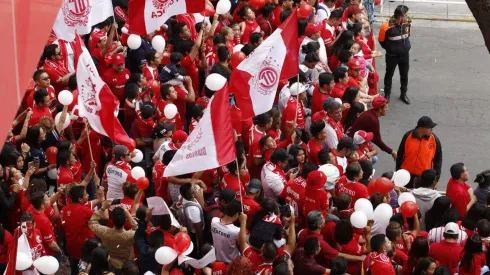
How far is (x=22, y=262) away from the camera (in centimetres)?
941

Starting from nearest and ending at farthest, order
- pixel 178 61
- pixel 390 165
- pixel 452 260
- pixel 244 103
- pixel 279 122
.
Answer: pixel 452 260 < pixel 244 103 < pixel 279 122 < pixel 178 61 < pixel 390 165

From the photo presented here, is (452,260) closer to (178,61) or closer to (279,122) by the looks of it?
(279,122)

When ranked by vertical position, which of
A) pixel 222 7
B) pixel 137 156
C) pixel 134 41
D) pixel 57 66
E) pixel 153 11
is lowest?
pixel 137 156

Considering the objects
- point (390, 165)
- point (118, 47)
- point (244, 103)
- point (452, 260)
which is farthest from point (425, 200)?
point (118, 47)

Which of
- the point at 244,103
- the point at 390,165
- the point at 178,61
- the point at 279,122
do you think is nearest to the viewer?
the point at 244,103

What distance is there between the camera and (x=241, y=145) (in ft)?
37.9

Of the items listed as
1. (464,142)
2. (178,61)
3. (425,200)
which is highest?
(178,61)

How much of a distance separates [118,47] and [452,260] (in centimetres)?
530

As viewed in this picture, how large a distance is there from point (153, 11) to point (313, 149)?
2.41m

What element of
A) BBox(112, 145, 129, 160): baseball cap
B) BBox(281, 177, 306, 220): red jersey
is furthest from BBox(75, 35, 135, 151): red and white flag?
BBox(281, 177, 306, 220): red jersey

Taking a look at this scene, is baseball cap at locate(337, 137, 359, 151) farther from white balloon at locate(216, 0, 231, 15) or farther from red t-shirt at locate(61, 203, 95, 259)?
white balloon at locate(216, 0, 231, 15)

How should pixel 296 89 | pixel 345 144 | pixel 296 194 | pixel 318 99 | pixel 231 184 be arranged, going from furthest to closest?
pixel 318 99 → pixel 296 89 → pixel 345 144 → pixel 296 194 → pixel 231 184

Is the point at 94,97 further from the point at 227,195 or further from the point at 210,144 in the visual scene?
the point at 227,195

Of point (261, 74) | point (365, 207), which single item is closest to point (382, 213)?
point (365, 207)
